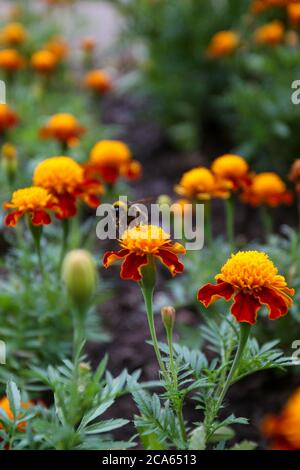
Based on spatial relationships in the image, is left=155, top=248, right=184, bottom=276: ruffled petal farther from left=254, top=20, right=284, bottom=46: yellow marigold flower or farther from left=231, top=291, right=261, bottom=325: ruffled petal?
left=254, top=20, right=284, bottom=46: yellow marigold flower

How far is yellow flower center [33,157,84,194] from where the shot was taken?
1.38 m

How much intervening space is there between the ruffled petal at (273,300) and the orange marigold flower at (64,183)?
51cm

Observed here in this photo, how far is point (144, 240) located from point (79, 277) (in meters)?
0.16

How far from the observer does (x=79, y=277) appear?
91 centimetres

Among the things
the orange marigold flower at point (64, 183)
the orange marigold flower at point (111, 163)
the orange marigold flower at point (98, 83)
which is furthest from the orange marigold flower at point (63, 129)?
the orange marigold flower at point (98, 83)

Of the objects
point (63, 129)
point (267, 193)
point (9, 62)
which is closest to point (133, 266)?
point (267, 193)

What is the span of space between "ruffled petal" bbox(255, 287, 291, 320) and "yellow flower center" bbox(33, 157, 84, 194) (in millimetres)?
554

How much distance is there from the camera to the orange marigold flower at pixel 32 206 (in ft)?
4.15

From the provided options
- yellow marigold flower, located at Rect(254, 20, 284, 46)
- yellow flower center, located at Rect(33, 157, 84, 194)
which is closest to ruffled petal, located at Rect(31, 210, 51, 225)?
yellow flower center, located at Rect(33, 157, 84, 194)

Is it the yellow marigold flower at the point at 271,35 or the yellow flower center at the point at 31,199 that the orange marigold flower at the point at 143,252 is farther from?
the yellow marigold flower at the point at 271,35

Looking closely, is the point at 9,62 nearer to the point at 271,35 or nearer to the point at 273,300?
the point at 271,35
